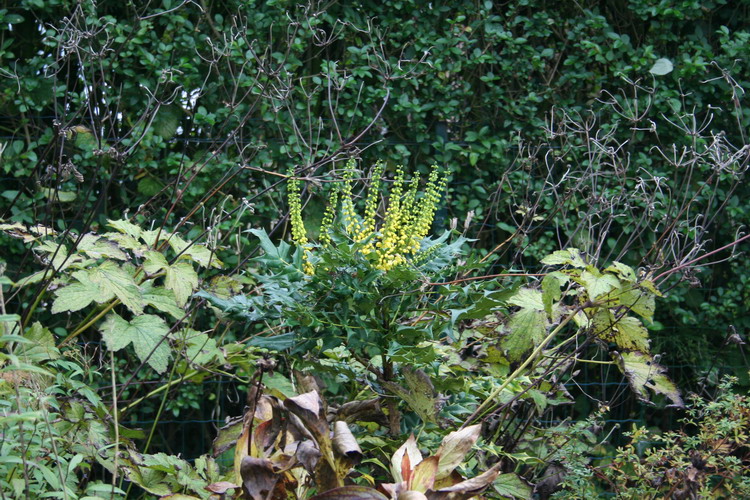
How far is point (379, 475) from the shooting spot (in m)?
2.58

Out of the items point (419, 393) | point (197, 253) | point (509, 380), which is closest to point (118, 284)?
point (197, 253)

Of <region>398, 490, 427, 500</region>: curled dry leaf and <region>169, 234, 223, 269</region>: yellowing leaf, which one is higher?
<region>398, 490, 427, 500</region>: curled dry leaf

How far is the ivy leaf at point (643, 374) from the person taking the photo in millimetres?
2590

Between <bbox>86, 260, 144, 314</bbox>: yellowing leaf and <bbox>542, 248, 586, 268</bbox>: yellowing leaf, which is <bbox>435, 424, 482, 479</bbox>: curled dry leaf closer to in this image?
<bbox>542, 248, 586, 268</bbox>: yellowing leaf

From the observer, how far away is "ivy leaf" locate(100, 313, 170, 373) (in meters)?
2.54

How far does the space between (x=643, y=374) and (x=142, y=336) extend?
1715mm

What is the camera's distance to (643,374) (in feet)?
8.54

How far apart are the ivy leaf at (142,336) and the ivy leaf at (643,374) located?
1578mm

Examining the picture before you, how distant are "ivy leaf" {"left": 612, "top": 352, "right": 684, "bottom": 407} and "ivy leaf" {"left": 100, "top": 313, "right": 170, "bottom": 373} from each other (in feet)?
5.18

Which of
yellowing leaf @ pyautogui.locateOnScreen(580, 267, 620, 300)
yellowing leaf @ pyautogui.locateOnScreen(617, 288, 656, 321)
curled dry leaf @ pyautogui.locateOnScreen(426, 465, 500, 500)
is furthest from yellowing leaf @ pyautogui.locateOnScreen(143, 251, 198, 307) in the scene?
yellowing leaf @ pyautogui.locateOnScreen(617, 288, 656, 321)

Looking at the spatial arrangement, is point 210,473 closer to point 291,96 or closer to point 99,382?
point 99,382

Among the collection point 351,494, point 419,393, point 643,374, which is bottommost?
point 643,374

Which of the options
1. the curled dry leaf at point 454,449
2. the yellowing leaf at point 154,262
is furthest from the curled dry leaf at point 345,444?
the yellowing leaf at point 154,262

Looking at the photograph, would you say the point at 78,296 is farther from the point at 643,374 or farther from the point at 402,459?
the point at 643,374
